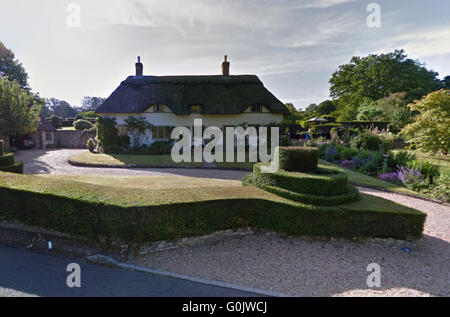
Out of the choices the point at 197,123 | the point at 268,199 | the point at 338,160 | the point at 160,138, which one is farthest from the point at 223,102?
the point at 268,199

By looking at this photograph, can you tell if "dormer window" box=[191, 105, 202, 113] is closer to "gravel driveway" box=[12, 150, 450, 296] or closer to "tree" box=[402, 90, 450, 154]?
"tree" box=[402, 90, 450, 154]

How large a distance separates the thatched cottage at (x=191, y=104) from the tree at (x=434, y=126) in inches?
394

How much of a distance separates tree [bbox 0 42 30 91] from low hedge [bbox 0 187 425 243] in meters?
33.6

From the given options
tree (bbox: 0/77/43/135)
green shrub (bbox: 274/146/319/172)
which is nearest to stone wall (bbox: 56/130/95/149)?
tree (bbox: 0/77/43/135)

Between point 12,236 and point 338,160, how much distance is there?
1573 cm

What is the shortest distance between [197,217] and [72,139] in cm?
2719

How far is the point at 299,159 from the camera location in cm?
596

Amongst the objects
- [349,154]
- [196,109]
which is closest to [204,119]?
[196,109]

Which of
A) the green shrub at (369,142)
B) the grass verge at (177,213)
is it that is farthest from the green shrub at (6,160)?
the green shrub at (369,142)

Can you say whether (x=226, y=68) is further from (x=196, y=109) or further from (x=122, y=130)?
(x=122, y=130)

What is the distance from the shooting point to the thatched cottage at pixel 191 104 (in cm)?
1922

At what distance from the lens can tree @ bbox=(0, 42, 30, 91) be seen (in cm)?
2770

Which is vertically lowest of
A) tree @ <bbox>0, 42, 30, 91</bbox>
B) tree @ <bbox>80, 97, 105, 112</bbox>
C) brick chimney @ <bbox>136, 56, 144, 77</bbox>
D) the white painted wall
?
the white painted wall

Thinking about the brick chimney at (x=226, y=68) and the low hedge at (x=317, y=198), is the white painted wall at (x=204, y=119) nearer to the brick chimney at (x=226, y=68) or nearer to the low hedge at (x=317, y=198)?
the brick chimney at (x=226, y=68)
